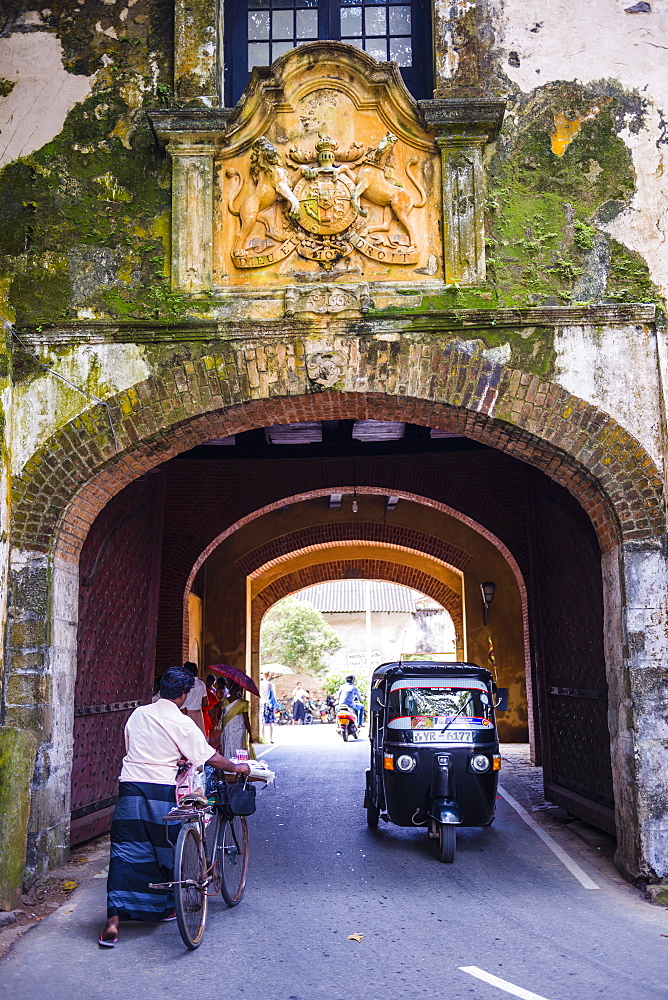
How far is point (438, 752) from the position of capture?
29.4 ft

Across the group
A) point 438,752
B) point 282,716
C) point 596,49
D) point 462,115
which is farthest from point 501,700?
point 282,716

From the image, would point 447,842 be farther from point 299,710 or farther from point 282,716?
point 282,716

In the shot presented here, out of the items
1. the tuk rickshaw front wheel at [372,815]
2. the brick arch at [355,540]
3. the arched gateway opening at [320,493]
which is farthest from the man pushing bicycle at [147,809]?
the brick arch at [355,540]

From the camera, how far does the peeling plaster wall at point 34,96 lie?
898 cm

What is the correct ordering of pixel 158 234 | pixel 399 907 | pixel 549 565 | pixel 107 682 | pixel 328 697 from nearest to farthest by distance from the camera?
pixel 399 907 → pixel 158 234 → pixel 107 682 → pixel 549 565 → pixel 328 697

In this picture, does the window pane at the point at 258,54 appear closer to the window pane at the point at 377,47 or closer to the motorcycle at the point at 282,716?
the window pane at the point at 377,47

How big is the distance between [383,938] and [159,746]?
1.89 meters

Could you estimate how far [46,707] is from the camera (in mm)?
7934

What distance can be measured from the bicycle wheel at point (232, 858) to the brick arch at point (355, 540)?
41.9ft

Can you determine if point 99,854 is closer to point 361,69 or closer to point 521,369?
point 521,369

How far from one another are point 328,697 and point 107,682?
93.3 feet

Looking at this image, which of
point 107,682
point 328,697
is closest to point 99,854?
point 107,682

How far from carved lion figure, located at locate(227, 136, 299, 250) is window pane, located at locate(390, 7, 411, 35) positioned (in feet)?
7.12

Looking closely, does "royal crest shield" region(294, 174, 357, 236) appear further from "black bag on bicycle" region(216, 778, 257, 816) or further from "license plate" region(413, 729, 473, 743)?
"black bag on bicycle" region(216, 778, 257, 816)
